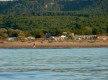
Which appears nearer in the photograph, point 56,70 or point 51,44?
point 56,70

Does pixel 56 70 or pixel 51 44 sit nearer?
pixel 56 70

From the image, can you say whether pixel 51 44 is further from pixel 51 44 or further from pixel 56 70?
pixel 56 70

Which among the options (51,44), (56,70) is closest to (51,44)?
(51,44)

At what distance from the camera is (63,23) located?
13300 centimetres

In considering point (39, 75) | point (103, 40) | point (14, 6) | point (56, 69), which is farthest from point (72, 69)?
point (14, 6)

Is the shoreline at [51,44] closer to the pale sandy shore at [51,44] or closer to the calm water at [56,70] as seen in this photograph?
the pale sandy shore at [51,44]

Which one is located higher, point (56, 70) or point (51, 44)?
point (56, 70)

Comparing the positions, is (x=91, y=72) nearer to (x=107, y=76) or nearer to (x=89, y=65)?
(x=107, y=76)

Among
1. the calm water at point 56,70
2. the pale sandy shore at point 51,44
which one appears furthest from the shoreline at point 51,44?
the calm water at point 56,70

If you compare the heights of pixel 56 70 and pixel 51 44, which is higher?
pixel 56 70

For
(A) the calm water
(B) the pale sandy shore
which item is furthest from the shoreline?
(A) the calm water

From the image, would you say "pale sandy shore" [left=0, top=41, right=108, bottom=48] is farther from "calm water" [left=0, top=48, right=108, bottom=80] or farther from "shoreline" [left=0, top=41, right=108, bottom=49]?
"calm water" [left=0, top=48, right=108, bottom=80]

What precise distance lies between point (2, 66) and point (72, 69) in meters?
4.91

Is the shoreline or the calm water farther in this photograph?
the shoreline
